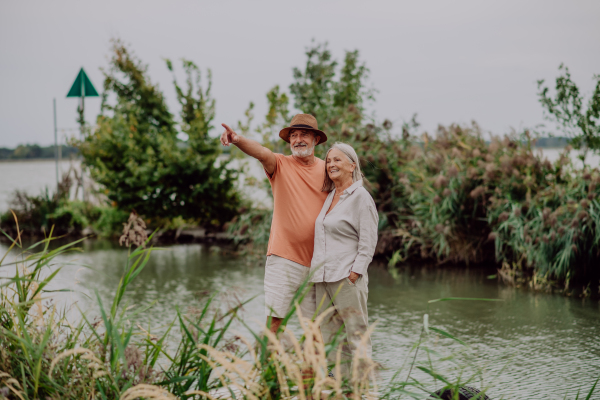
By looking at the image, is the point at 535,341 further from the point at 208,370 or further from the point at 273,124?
the point at 273,124

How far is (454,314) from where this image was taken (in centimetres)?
665

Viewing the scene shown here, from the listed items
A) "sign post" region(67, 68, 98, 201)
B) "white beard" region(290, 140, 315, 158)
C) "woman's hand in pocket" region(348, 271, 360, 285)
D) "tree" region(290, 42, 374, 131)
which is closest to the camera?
"woman's hand in pocket" region(348, 271, 360, 285)

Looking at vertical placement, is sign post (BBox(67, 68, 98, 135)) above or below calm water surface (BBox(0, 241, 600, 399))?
above

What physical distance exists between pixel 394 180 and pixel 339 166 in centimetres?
706

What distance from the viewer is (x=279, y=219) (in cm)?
404

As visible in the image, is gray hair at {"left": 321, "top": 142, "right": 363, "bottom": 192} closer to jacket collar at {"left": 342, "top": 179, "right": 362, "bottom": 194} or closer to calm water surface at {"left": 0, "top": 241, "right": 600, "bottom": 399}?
jacket collar at {"left": 342, "top": 179, "right": 362, "bottom": 194}

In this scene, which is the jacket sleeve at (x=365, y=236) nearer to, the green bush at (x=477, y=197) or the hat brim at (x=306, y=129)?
the hat brim at (x=306, y=129)

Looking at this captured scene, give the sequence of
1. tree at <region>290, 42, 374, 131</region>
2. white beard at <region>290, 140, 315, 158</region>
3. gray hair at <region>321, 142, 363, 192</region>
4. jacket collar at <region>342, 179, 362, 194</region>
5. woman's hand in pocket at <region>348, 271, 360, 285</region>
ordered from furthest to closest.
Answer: tree at <region>290, 42, 374, 131</region> < white beard at <region>290, 140, 315, 158</region> < gray hair at <region>321, 142, 363, 192</region> < jacket collar at <region>342, 179, 362, 194</region> < woman's hand in pocket at <region>348, 271, 360, 285</region>

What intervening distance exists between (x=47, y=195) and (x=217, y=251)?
651 cm

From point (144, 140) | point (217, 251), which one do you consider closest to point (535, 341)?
point (217, 251)

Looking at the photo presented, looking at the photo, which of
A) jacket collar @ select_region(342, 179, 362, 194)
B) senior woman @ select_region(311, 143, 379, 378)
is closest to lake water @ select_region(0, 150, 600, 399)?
senior woman @ select_region(311, 143, 379, 378)

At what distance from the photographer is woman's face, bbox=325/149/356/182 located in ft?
12.7

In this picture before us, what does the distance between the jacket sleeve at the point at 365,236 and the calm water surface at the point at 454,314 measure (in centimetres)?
39

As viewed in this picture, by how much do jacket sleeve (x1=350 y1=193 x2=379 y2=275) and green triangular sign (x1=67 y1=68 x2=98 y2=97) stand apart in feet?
56.1
